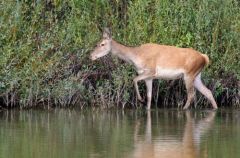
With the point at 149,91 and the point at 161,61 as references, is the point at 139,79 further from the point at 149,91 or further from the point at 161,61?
the point at 161,61

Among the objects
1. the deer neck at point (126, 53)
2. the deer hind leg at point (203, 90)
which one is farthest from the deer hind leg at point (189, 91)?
the deer neck at point (126, 53)

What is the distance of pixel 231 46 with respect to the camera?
1773cm

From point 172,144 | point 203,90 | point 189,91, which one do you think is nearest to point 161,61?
point 189,91

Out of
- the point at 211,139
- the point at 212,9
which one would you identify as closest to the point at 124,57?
the point at 212,9

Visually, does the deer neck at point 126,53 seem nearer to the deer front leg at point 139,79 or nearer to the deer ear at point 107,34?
the deer ear at point 107,34

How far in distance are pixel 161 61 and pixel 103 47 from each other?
4.09ft

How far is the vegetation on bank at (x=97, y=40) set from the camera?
55.5 ft

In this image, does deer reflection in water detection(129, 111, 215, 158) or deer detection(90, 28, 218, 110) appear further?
deer detection(90, 28, 218, 110)

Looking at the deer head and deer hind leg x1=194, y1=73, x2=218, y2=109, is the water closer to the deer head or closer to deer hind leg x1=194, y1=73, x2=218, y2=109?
deer hind leg x1=194, y1=73, x2=218, y2=109

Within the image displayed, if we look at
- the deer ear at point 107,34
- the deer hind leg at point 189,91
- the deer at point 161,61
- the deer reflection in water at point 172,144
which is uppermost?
Result: the deer ear at point 107,34

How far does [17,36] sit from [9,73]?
3.48 ft

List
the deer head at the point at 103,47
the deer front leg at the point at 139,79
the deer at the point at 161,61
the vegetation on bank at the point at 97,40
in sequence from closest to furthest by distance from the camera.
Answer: the vegetation on bank at the point at 97,40 → the deer front leg at the point at 139,79 → the deer at the point at 161,61 → the deer head at the point at 103,47

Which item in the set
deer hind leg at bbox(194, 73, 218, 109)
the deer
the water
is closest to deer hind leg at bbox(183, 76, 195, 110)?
the deer

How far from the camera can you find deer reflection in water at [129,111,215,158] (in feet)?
37.3
